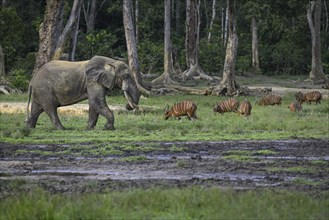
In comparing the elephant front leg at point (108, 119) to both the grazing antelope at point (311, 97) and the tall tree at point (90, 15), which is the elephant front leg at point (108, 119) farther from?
the tall tree at point (90, 15)

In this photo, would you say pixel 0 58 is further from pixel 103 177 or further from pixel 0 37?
pixel 103 177

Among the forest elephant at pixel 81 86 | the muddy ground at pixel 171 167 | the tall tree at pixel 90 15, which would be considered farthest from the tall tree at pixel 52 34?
the tall tree at pixel 90 15

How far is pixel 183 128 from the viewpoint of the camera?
21.4m

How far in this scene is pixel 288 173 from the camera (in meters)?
12.8

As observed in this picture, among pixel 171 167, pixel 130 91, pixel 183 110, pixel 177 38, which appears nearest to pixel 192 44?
pixel 177 38

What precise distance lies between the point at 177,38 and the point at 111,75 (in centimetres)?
3608

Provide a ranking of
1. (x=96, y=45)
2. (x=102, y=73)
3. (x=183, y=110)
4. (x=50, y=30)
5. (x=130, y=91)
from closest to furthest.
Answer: (x=102, y=73), (x=130, y=91), (x=183, y=110), (x=50, y=30), (x=96, y=45)

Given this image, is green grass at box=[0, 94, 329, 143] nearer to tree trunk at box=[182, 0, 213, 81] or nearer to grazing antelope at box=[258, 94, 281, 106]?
grazing antelope at box=[258, 94, 281, 106]

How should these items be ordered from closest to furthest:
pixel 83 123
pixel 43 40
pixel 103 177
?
pixel 103 177
pixel 83 123
pixel 43 40

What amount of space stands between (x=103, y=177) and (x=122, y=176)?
32 centimetres

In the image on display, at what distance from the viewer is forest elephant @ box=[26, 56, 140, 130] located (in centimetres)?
2109

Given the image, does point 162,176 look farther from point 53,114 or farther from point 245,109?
point 245,109

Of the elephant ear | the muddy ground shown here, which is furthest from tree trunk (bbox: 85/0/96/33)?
the muddy ground

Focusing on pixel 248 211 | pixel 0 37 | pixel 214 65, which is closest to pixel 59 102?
pixel 248 211
